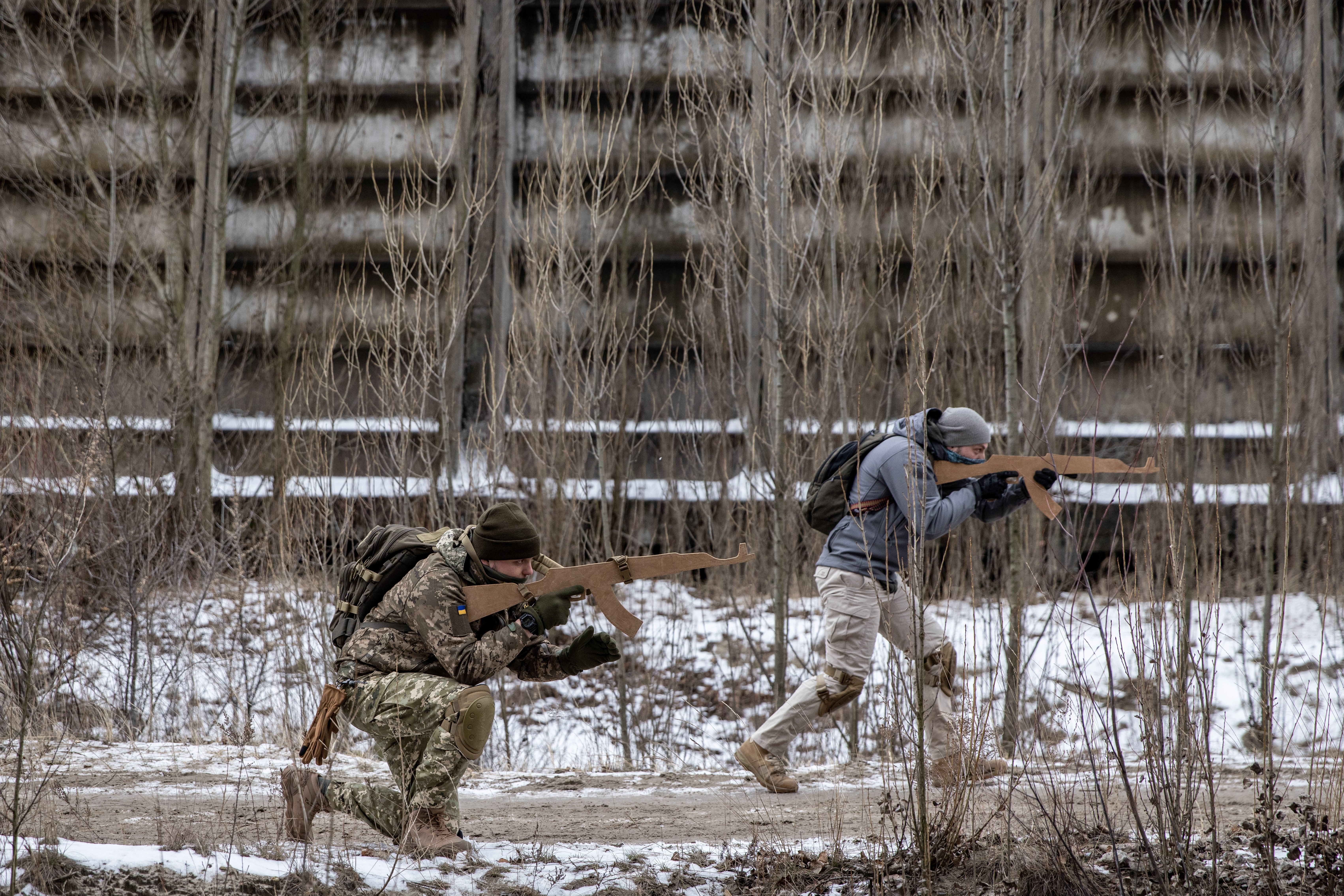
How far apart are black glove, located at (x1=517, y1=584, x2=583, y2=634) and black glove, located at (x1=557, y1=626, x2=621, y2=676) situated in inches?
4.6

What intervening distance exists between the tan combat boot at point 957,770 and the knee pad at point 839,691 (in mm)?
604

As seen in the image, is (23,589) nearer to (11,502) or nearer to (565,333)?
(11,502)

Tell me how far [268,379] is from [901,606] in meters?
7.57

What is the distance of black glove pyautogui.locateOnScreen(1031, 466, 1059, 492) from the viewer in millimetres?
5098

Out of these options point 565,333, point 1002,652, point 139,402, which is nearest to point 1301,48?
point 1002,652

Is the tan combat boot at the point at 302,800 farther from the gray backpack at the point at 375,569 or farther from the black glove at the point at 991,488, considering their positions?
the black glove at the point at 991,488

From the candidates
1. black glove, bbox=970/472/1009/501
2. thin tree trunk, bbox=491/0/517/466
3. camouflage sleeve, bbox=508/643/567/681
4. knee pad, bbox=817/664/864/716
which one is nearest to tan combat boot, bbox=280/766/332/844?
camouflage sleeve, bbox=508/643/567/681

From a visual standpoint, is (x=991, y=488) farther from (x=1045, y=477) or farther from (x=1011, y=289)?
(x=1011, y=289)

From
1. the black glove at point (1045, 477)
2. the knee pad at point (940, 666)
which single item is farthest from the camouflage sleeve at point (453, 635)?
the black glove at point (1045, 477)

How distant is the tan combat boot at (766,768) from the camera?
527 centimetres

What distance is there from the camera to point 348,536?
860 centimetres

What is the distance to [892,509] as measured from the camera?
4.96 m

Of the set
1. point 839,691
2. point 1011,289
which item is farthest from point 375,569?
point 1011,289

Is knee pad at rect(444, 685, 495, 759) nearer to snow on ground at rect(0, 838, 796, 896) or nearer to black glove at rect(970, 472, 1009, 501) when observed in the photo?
snow on ground at rect(0, 838, 796, 896)
